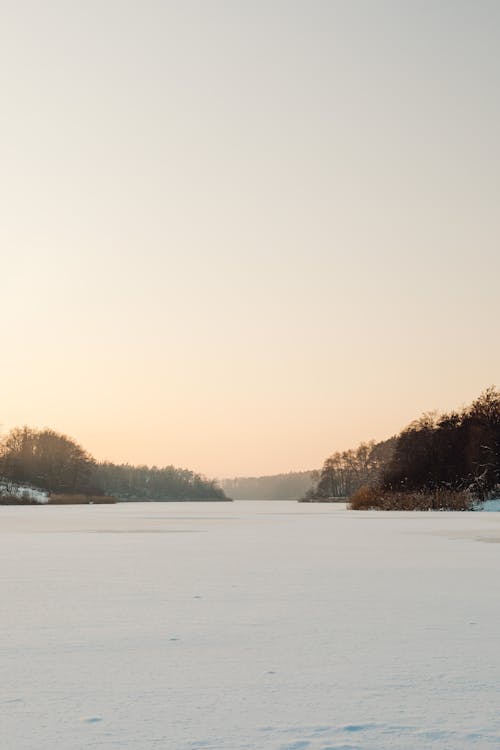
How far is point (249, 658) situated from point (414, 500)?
158 feet

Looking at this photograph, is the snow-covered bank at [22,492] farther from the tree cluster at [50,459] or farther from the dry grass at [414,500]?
the dry grass at [414,500]

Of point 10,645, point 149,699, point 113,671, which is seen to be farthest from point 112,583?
point 149,699

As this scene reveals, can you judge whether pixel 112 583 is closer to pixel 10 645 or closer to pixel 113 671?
pixel 10 645

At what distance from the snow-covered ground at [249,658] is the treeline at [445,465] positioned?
41152mm

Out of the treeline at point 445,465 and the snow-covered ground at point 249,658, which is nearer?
the snow-covered ground at point 249,658

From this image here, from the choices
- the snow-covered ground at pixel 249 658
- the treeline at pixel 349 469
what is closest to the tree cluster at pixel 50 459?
the treeline at pixel 349 469

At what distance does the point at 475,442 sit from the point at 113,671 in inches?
2107

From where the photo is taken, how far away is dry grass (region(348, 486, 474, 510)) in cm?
5069

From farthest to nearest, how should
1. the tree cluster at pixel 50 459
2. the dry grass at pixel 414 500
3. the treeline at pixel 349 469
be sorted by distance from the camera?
the treeline at pixel 349 469 < the tree cluster at pixel 50 459 < the dry grass at pixel 414 500

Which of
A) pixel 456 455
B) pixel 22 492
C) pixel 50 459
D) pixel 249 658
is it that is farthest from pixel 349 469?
pixel 249 658

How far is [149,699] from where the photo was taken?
4.41 metres

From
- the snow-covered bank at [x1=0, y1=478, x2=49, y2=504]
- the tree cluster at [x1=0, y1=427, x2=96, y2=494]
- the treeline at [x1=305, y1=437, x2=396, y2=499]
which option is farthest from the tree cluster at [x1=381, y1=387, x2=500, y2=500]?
the treeline at [x1=305, y1=437, x2=396, y2=499]

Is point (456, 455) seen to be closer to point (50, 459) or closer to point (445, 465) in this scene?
point (445, 465)

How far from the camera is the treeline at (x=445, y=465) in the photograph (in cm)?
5212
